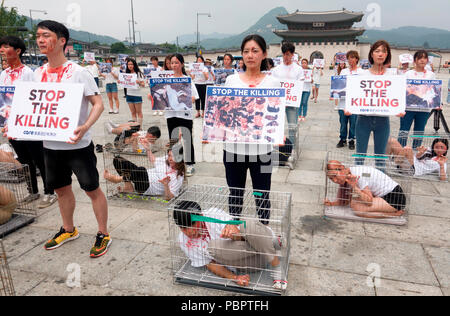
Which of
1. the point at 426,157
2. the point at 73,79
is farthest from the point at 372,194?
the point at 73,79

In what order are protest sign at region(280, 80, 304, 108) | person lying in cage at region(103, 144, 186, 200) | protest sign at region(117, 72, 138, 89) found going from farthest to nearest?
1. protest sign at region(117, 72, 138, 89)
2. protest sign at region(280, 80, 304, 108)
3. person lying in cage at region(103, 144, 186, 200)

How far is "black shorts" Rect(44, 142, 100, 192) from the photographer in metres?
2.97

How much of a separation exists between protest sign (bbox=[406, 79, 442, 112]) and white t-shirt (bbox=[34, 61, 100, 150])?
5.01m

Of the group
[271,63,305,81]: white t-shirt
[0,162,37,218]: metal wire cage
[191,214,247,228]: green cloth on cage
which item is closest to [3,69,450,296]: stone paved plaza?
[0,162,37,218]: metal wire cage

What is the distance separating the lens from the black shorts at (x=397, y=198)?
372cm

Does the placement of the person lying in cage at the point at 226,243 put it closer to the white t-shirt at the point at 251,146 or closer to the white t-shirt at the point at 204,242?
the white t-shirt at the point at 204,242

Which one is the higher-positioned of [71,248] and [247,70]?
[247,70]

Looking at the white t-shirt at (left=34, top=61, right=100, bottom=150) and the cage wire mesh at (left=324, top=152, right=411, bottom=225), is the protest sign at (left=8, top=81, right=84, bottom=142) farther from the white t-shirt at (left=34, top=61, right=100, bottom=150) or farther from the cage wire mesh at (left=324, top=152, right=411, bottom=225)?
the cage wire mesh at (left=324, top=152, right=411, bottom=225)

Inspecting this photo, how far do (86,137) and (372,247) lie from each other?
10.1 feet

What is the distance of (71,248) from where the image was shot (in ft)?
10.8

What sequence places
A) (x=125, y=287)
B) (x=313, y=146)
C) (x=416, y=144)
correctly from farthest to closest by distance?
(x=313, y=146) < (x=416, y=144) < (x=125, y=287)
